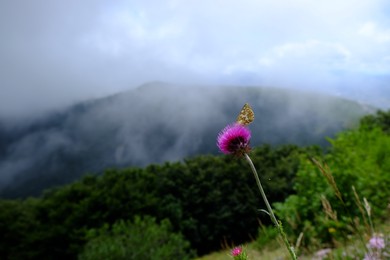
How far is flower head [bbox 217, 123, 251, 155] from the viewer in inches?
43.1

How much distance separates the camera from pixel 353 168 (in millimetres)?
8523

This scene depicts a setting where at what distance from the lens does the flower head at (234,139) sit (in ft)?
3.59

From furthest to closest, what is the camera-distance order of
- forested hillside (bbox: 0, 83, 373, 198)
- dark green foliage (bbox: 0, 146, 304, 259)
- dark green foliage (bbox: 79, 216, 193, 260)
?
forested hillside (bbox: 0, 83, 373, 198) < dark green foliage (bbox: 0, 146, 304, 259) < dark green foliage (bbox: 79, 216, 193, 260)

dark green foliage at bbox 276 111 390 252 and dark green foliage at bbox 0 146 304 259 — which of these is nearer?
dark green foliage at bbox 276 111 390 252

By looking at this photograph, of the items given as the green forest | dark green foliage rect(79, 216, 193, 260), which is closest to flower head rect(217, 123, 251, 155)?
dark green foliage rect(79, 216, 193, 260)

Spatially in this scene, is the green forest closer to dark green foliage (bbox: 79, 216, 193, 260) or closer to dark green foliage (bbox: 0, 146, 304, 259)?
dark green foliage (bbox: 0, 146, 304, 259)

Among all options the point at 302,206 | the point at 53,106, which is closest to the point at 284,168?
the point at 302,206

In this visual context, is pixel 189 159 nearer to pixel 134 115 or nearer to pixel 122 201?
pixel 122 201

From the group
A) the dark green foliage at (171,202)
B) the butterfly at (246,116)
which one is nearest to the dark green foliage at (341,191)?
the butterfly at (246,116)

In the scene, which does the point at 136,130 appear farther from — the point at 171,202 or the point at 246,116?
the point at 246,116

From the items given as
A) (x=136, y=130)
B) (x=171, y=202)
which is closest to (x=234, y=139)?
(x=171, y=202)

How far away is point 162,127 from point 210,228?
10163 centimetres

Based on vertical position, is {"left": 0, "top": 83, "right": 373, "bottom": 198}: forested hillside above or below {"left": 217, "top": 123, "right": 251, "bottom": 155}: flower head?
above

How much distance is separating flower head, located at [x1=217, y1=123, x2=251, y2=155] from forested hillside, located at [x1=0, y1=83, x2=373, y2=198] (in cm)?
8245
